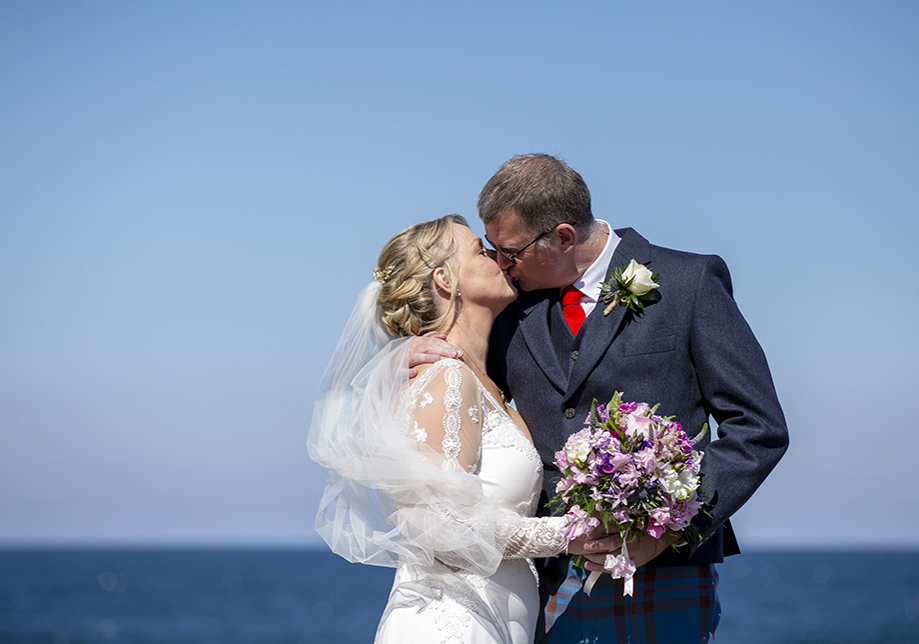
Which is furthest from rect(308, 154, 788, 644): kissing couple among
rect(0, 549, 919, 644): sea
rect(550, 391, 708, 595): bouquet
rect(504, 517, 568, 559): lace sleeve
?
rect(0, 549, 919, 644): sea

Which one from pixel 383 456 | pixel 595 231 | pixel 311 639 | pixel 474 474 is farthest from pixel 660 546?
pixel 311 639

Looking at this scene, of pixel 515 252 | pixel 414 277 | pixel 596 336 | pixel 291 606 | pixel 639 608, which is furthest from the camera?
pixel 291 606

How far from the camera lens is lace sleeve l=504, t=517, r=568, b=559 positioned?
4.48m

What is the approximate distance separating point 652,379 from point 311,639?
47.2 metres

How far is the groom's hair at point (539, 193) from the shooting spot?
201 inches

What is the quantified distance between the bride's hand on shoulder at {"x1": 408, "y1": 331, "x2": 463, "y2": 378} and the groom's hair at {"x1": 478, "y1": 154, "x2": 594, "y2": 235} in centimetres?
76

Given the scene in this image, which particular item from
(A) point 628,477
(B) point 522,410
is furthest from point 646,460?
(B) point 522,410

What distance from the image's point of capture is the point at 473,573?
4.65 meters

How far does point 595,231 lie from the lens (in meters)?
5.32

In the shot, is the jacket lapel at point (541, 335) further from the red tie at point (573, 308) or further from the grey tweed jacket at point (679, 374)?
the red tie at point (573, 308)

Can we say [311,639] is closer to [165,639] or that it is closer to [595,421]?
[165,639]

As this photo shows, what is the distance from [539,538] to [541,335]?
1.21 meters

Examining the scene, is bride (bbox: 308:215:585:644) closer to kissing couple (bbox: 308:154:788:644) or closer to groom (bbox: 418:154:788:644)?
kissing couple (bbox: 308:154:788:644)

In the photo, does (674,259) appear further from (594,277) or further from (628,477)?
(628,477)
